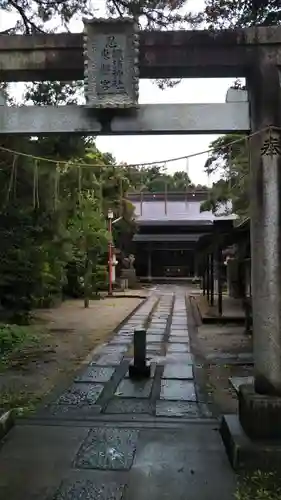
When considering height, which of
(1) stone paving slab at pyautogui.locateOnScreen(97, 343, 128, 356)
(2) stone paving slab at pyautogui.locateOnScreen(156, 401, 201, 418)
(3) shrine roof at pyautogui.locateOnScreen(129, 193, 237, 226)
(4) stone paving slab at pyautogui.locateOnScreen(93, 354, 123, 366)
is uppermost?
(3) shrine roof at pyautogui.locateOnScreen(129, 193, 237, 226)

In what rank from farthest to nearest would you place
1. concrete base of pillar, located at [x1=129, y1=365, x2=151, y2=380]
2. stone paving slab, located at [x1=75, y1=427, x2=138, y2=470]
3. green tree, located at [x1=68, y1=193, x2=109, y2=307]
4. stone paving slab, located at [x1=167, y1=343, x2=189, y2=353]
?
green tree, located at [x1=68, y1=193, x2=109, y2=307] → stone paving slab, located at [x1=167, y1=343, x2=189, y2=353] → concrete base of pillar, located at [x1=129, y1=365, x2=151, y2=380] → stone paving slab, located at [x1=75, y1=427, x2=138, y2=470]

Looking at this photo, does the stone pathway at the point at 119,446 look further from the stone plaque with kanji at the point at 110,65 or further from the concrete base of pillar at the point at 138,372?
the stone plaque with kanji at the point at 110,65

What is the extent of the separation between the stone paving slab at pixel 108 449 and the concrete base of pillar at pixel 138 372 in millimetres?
2740

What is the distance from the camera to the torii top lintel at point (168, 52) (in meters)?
4.96

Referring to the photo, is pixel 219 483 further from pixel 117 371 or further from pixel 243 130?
pixel 117 371

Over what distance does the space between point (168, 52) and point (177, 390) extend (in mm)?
4781

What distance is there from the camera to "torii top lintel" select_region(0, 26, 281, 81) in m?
4.96

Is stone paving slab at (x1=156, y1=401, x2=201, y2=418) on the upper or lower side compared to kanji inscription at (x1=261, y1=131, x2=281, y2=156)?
lower

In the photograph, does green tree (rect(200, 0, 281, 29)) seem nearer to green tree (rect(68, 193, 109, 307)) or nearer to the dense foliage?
the dense foliage

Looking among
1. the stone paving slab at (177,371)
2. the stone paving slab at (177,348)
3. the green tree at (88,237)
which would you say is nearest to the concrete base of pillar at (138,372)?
the stone paving slab at (177,371)

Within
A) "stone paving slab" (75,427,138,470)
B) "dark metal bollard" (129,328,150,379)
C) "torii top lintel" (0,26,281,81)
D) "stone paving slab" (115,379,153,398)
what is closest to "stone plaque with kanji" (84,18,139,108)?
"torii top lintel" (0,26,281,81)

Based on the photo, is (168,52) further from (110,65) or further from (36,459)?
(36,459)

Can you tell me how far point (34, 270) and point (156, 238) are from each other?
28.9m

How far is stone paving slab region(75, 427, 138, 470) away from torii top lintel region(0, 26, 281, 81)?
382 centimetres
